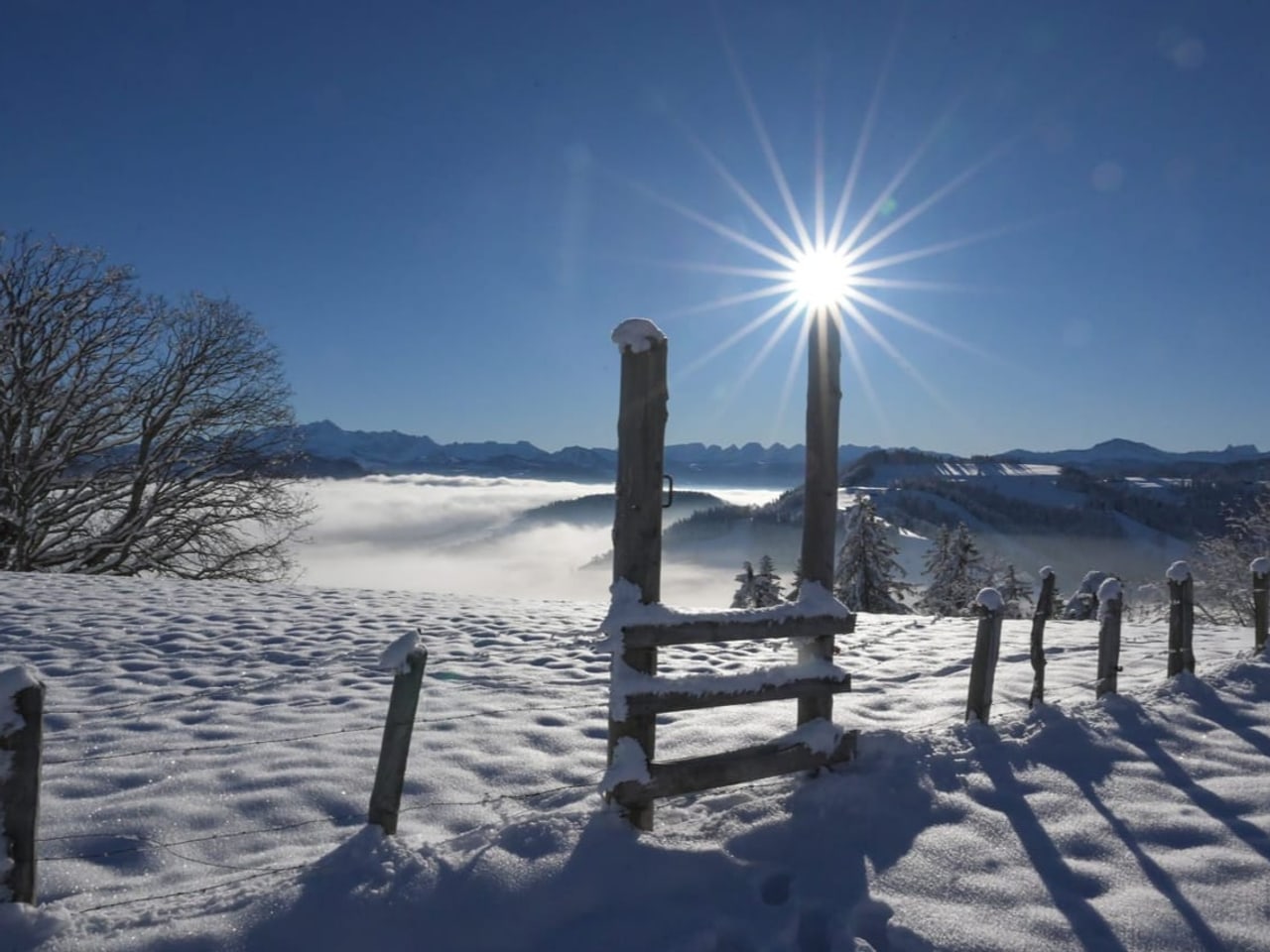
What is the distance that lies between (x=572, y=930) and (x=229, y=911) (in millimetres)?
1534

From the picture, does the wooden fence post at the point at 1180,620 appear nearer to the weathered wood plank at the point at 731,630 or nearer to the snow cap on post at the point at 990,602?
the snow cap on post at the point at 990,602

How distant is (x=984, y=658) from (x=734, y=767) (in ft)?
9.15

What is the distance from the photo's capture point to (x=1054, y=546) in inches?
5497

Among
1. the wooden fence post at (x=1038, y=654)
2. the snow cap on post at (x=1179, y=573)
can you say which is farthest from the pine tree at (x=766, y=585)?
the wooden fence post at (x=1038, y=654)

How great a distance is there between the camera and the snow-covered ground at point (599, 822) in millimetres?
3160

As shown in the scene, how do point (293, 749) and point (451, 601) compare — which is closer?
point (293, 749)

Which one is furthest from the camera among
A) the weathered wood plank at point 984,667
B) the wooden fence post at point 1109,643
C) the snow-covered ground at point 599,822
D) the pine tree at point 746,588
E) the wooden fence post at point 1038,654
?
the pine tree at point 746,588

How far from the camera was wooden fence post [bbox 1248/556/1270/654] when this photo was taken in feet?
28.0

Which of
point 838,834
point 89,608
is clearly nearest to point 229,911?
point 838,834

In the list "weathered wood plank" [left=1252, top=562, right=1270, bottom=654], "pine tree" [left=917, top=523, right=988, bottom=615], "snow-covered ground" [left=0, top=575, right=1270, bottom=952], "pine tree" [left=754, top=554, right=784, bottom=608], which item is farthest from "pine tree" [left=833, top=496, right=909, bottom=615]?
"snow-covered ground" [left=0, top=575, right=1270, bottom=952]

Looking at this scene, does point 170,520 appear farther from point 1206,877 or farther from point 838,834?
point 1206,877

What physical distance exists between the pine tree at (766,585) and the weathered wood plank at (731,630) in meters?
28.3

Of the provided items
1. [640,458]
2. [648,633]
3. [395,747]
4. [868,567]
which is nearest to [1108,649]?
[648,633]

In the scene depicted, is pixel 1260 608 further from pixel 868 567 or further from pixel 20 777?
pixel 868 567
